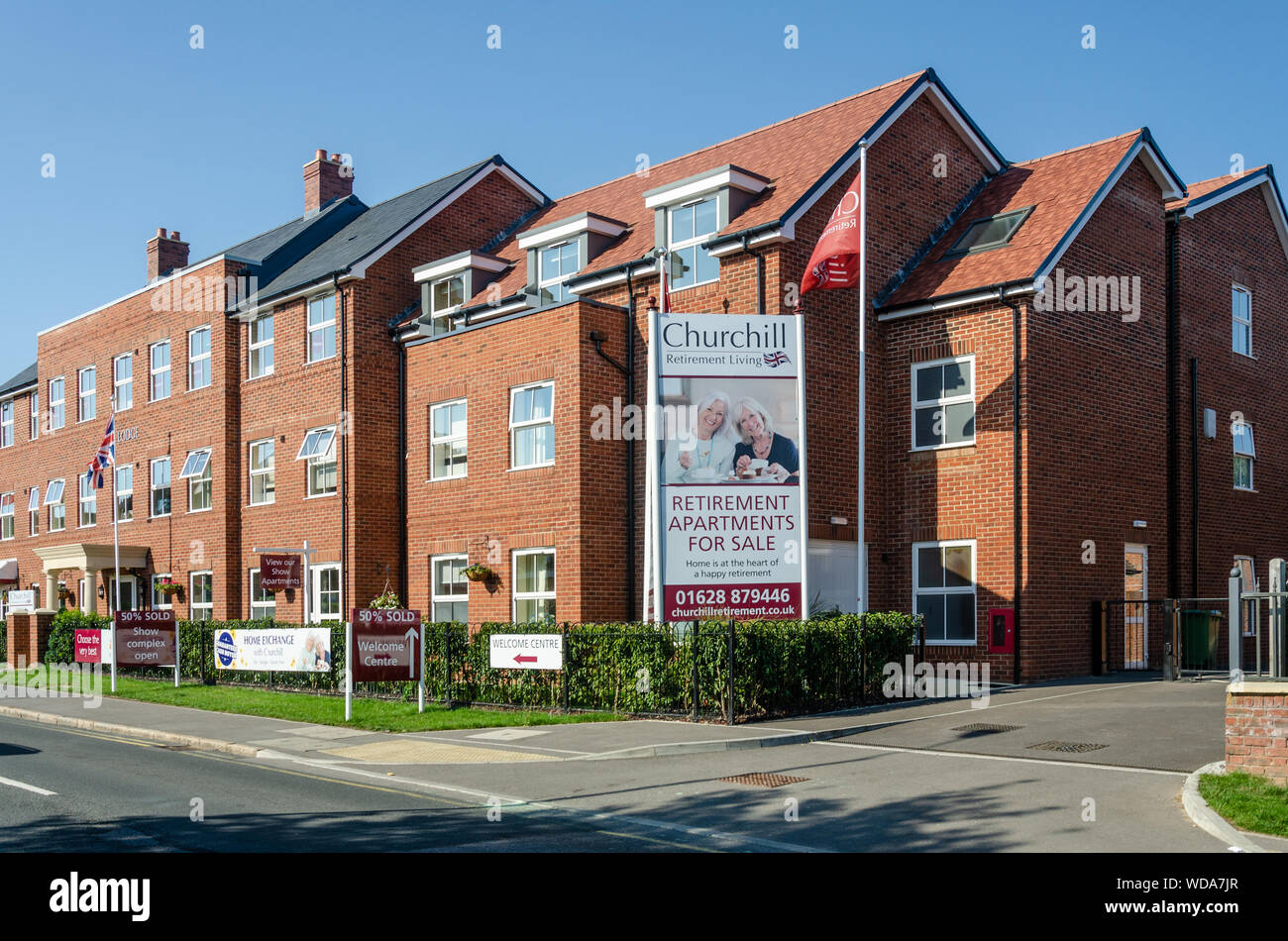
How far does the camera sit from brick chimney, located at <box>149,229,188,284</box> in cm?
3931

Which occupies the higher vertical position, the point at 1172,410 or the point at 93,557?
the point at 1172,410

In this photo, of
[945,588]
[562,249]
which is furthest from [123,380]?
[945,588]

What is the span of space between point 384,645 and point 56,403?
25590mm

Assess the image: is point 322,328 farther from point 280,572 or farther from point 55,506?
point 55,506

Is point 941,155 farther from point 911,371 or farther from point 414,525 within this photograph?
point 414,525

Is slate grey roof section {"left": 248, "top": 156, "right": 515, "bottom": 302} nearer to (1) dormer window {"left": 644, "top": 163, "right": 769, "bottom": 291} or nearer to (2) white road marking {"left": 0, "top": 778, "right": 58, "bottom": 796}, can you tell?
(1) dormer window {"left": 644, "top": 163, "right": 769, "bottom": 291}

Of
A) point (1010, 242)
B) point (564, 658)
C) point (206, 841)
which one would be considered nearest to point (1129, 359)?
point (1010, 242)

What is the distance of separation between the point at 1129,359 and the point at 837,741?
12.4 metres

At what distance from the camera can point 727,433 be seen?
718 inches

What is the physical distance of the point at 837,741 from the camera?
1464 centimetres

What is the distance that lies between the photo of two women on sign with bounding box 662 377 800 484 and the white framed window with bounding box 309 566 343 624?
11509 millimetres

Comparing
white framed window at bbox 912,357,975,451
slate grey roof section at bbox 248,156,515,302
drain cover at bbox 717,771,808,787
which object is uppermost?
slate grey roof section at bbox 248,156,515,302

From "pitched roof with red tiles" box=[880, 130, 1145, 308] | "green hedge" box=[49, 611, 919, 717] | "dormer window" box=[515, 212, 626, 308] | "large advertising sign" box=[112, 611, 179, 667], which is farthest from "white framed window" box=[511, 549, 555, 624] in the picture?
"pitched roof with red tiles" box=[880, 130, 1145, 308]

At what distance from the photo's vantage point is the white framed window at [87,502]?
36.2 metres
